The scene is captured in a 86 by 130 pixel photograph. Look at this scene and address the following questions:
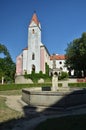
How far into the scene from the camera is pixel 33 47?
6331 centimetres

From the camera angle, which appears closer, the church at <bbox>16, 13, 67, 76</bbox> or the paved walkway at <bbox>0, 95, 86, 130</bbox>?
the paved walkway at <bbox>0, 95, 86, 130</bbox>

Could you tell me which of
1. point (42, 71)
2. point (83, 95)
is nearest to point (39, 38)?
point (42, 71)

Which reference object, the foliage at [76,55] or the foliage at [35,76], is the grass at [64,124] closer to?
the foliage at [76,55]

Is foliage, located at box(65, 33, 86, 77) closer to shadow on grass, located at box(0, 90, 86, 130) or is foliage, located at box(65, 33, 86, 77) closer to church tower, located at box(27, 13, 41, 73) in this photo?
church tower, located at box(27, 13, 41, 73)

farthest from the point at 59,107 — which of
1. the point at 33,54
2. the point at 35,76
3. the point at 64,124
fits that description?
the point at 33,54

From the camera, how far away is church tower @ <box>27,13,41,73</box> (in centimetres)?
6247

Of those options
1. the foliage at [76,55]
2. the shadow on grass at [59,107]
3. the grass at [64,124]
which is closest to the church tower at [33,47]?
the foliage at [76,55]

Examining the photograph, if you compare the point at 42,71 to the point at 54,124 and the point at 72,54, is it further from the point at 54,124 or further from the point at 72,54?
the point at 54,124

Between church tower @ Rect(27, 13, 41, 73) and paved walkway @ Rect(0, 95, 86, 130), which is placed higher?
church tower @ Rect(27, 13, 41, 73)

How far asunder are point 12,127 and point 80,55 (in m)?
50.5

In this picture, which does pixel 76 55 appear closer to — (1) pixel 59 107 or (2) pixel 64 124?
(1) pixel 59 107

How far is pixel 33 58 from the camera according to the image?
6309 centimetres

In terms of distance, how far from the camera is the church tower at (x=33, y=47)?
62.5 meters

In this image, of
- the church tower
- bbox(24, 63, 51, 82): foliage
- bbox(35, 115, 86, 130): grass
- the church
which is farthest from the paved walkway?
the church tower
